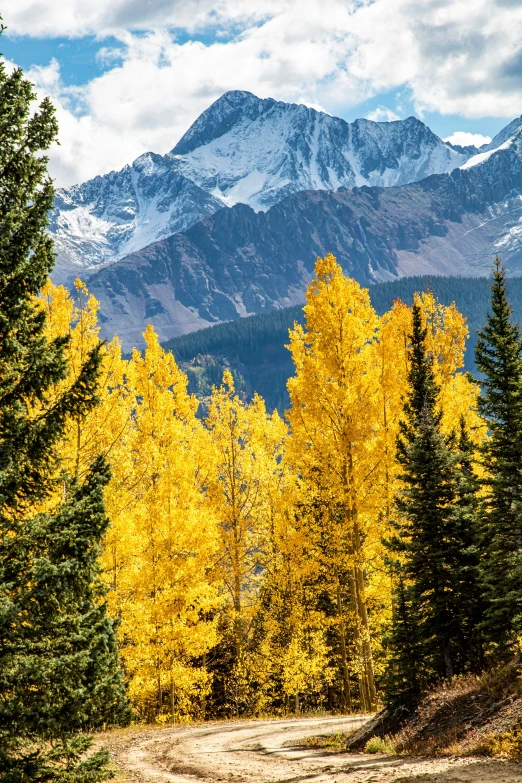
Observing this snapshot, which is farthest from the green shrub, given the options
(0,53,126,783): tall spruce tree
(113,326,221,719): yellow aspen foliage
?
(113,326,221,719): yellow aspen foliage

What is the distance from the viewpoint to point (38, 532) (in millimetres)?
8914

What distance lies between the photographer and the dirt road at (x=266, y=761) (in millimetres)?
10602

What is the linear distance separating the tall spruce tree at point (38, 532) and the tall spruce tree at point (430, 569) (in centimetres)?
806

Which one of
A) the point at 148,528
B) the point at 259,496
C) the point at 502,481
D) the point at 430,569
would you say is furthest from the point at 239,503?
the point at 502,481

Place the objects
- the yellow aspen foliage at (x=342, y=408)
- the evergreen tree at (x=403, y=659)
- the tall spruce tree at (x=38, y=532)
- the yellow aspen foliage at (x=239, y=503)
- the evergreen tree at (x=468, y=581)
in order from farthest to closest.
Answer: the yellow aspen foliage at (x=239, y=503) < the yellow aspen foliage at (x=342, y=408) < the evergreen tree at (x=468, y=581) < the evergreen tree at (x=403, y=659) < the tall spruce tree at (x=38, y=532)

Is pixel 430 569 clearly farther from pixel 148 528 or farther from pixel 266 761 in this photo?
pixel 148 528

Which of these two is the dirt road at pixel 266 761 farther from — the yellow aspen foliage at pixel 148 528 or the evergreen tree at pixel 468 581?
the evergreen tree at pixel 468 581

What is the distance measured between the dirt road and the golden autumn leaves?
2262 mm

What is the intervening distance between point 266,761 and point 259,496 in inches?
437

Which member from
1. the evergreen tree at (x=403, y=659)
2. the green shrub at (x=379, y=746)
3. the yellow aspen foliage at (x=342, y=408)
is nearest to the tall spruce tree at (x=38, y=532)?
the green shrub at (x=379, y=746)

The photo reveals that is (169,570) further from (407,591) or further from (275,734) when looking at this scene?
(407,591)

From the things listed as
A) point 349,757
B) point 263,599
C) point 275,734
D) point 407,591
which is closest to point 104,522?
point 349,757

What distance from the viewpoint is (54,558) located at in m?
8.90

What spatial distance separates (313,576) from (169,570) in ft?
14.3
